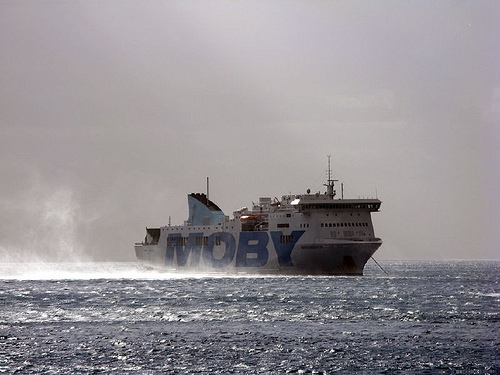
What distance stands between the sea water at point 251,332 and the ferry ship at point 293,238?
2077 cm

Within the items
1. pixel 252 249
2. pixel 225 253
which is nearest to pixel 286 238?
pixel 252 249

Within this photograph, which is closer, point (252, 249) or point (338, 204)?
point (338, 204)

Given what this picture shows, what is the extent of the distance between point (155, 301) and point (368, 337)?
28598mm

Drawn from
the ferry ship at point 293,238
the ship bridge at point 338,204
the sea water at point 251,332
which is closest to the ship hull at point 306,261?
the ferry ship at point 293,238

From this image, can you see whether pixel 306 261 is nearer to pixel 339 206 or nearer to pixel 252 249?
pixel 339 206

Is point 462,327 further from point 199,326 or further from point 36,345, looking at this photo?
point 36,345

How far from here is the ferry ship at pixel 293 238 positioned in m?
105

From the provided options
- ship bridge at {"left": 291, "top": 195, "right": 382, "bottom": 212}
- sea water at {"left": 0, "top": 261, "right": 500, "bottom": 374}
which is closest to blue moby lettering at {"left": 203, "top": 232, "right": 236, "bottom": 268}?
ship bridge at {"left": 291, "top": 195, "right": 382, "bottom": 212}

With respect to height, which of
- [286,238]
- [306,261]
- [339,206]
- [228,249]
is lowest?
[306,261]

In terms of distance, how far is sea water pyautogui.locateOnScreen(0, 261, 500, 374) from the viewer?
131 ft

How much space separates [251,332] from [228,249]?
65.6 m

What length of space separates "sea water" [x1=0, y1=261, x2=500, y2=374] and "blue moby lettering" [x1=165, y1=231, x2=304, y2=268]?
78.8 feet

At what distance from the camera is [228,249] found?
4594 inches

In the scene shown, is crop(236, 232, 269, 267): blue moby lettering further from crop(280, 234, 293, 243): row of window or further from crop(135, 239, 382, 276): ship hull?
crop(280, 234, 293, 243): row of window
